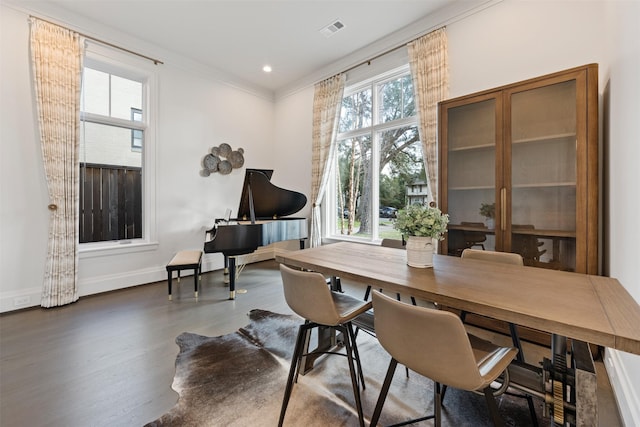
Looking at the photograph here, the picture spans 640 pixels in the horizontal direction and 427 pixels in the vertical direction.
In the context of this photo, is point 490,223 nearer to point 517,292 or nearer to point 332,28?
point 517,292

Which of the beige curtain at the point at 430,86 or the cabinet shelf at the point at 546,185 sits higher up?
the beige curtain at the point at 430,86

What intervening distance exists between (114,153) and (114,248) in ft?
4.56

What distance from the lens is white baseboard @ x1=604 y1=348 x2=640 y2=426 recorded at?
4.35 feet

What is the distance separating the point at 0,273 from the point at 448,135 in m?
5.16

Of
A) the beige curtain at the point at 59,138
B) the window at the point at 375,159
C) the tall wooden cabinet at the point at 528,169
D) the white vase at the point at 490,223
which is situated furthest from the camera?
the window at the point at 375,159

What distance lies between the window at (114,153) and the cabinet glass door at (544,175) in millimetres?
4716

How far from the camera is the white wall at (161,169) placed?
2.99 m

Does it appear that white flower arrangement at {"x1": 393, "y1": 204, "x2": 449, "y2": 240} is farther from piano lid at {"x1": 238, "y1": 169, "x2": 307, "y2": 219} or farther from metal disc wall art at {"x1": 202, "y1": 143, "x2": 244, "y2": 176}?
metal disc wall art at {"x1": 202, "y1": 143, "x2": 244, "y2": 176}

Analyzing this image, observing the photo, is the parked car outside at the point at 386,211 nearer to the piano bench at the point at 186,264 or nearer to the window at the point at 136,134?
the piano bench at the point at 186,264

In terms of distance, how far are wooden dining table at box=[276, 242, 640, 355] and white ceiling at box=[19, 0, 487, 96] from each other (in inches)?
123

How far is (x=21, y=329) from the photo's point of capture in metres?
2.58

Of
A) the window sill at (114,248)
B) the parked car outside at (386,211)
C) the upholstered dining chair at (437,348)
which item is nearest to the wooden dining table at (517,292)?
the upholstered dining chair at (437,348)

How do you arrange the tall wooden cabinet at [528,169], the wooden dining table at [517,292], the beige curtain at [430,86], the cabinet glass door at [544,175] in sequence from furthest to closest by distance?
the beige curtain at [430,86] < the cabinet glass door at [544,175] < the tall wooden cabinet at [528,169] < the wooden dining table at [517,292]

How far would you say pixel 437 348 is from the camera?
96 centimetres
